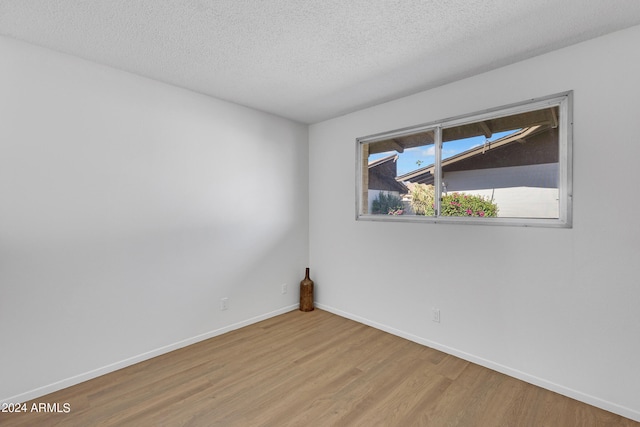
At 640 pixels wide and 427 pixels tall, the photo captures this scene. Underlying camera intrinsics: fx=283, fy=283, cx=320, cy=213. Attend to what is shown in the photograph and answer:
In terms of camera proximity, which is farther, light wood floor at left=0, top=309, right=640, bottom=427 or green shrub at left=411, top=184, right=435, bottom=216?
green shrub at left=411, top=184, right=435, bottom=216

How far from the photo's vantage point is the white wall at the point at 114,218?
193 cm

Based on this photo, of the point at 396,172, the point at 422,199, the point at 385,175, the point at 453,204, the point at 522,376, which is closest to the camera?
the point at 522,376

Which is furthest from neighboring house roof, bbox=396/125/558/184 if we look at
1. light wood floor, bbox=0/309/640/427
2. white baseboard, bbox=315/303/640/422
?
light wood floor, bbox=0/309/640/427

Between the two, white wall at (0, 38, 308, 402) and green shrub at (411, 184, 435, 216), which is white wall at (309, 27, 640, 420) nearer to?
green shrub at (411, 184, 435, 216)

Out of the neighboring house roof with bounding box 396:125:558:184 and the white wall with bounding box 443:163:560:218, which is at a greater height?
the neighboring house roof with bounding box 396:125:558:184

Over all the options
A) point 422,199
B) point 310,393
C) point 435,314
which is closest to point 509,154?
point 422,199

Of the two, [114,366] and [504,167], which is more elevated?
[504,167]

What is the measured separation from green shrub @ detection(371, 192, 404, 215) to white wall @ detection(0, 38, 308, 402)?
132 centimetres

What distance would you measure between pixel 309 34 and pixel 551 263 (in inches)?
92.9

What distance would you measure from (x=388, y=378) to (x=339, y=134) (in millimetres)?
2660

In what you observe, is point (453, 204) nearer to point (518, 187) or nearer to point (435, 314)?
point (518, 187)

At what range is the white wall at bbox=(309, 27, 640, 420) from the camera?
1.82 meters

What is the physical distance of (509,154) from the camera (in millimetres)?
2338

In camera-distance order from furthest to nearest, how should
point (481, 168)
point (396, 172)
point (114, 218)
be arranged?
1. point (396, 172)
2. point (481, 168)
3. point (114, 218)
